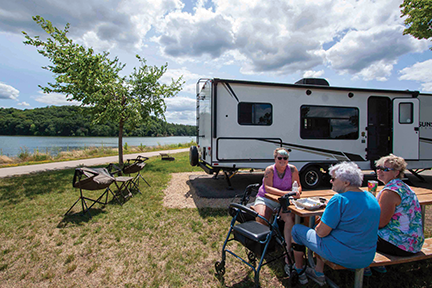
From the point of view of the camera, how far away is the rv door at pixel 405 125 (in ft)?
21.6

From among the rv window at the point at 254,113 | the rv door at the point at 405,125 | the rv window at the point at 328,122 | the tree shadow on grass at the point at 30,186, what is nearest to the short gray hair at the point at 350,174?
the rv window at the point at 254,113

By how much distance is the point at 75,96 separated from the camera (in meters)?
9.81

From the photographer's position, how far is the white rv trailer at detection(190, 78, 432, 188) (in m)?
5.84

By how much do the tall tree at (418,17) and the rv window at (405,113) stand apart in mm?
3975

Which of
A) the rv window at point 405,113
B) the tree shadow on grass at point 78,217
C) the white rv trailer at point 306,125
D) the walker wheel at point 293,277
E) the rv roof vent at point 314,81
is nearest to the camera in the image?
the walker wheel at point 293,277

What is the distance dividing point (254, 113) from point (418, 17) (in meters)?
7.59

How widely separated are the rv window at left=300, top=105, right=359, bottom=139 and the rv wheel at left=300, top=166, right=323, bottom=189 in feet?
2.99

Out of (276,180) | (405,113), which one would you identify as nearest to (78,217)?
(276,180)

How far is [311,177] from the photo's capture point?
6438 millimetres

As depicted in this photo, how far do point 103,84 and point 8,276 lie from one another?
8.43 meters

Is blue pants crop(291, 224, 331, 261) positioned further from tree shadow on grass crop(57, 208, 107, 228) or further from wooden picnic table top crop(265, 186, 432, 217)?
tree shadow on grass crop(57, 208, 107, 228)

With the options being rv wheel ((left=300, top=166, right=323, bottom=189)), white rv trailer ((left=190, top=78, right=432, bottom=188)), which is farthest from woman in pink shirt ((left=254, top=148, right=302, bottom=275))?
rv wheel ((left=300, top=166, right=323, bottom=189))

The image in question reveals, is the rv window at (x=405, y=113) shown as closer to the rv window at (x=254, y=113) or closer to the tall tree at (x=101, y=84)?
the rv window at (x=254, y=113)

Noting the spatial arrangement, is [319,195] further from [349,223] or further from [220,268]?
[220,268]
